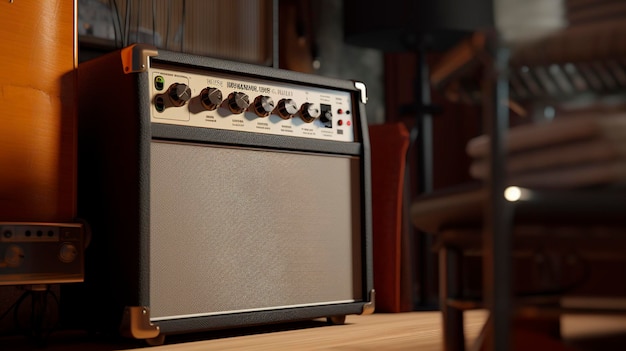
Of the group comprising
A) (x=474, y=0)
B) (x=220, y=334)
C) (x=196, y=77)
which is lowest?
(x=220, y=334)

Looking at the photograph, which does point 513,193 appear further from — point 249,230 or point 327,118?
point 327,118

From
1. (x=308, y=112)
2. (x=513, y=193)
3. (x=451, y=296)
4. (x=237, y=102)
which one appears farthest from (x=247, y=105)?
(x=513, y=193)

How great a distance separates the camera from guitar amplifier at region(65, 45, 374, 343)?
130 centimetres

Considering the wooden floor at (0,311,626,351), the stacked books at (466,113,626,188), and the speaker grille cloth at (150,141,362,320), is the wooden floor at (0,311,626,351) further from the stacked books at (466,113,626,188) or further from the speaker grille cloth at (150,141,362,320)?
the stacked books at (466,113,626,188)

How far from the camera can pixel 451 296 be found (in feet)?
2.90

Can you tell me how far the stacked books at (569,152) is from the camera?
0.60 meters

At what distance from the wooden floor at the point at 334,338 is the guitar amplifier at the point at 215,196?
39 mm

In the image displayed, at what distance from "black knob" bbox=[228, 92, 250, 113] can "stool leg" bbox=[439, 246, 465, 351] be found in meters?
0.65

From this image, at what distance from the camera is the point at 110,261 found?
4.37 feet

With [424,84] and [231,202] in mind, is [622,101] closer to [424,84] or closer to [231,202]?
[231,202]

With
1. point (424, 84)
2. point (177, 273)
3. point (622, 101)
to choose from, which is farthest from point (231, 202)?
point (424, 84)

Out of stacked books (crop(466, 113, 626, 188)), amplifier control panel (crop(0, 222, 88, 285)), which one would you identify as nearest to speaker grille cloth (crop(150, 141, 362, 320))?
amplifier control panel (crop(0, 222, 88, 285))

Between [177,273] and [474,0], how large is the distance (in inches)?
49.5

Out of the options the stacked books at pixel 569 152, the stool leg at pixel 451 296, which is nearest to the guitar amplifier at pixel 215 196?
the stool leg at pixel 451 296
